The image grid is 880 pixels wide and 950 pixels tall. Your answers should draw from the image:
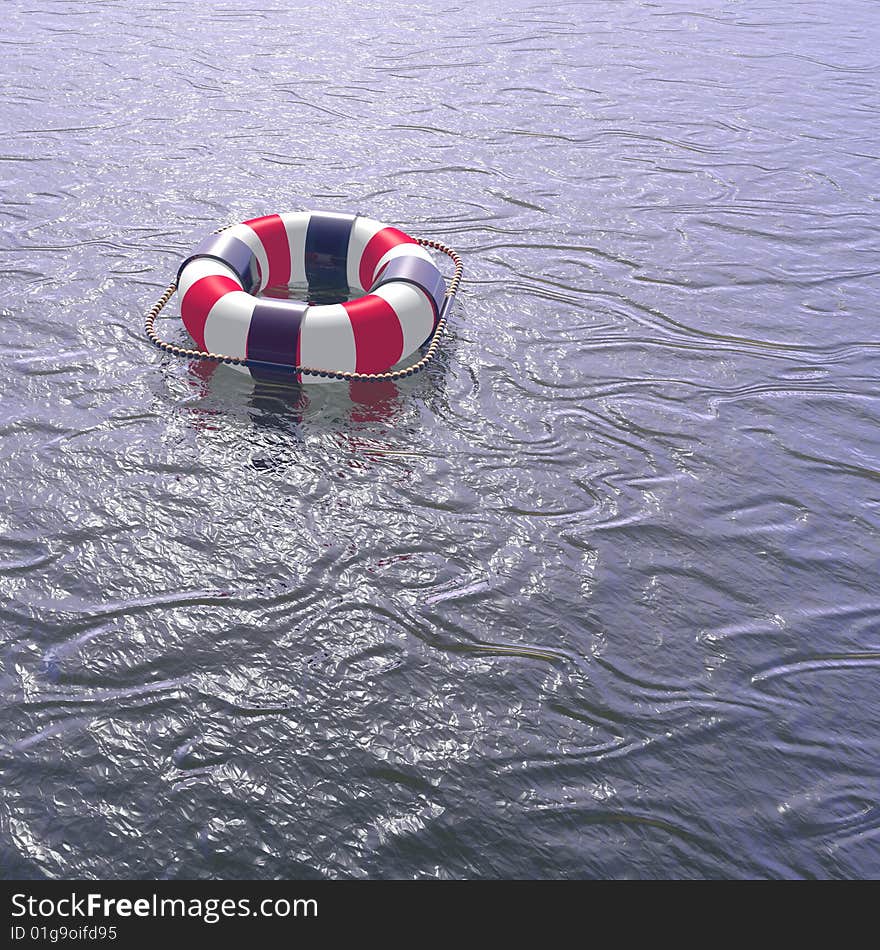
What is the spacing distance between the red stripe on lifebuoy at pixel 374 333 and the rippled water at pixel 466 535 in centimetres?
17

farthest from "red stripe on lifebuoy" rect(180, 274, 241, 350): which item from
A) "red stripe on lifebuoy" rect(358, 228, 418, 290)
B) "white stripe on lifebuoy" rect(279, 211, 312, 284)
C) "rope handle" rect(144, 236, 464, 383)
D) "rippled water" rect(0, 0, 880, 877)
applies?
"red stripe on lifebuoy" rect(358, 228, 418, 290)

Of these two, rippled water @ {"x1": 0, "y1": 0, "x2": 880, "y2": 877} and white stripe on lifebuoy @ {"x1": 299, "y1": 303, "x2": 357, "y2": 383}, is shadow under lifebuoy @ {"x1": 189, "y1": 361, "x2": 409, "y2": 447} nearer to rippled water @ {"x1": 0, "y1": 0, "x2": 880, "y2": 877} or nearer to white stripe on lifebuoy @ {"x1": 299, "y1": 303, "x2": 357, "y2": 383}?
rippled water @ {"x1": 0, "y1": 0, "x2": 880, "y2": 877}

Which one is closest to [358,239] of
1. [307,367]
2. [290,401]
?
[307,367]

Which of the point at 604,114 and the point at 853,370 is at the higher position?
the point at 604,114

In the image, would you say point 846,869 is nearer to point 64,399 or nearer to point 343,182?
point 64,399

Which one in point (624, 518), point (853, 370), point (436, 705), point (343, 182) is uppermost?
point (343, 182)

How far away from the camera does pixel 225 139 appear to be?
24.1 ft

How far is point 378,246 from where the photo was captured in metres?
5.00

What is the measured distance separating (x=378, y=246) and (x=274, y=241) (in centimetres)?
57

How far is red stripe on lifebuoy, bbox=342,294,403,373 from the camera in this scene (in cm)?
428

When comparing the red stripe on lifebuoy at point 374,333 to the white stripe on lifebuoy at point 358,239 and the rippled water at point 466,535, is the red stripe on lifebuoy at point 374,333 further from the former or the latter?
the white stripe on lifebuoy at point 358,239
